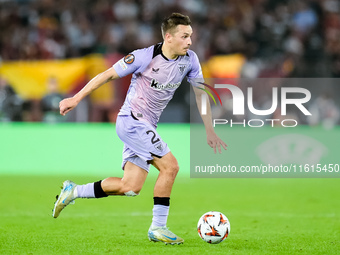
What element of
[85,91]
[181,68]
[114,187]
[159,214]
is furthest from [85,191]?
[181,68]

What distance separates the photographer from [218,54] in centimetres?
1766

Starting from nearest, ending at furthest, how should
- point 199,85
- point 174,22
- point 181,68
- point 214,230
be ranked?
point 214,230, point 174,22, point 181,68, point 199,85

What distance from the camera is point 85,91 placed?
21.8ft

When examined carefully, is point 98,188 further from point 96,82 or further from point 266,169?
point 266,169

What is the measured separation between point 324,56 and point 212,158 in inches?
201

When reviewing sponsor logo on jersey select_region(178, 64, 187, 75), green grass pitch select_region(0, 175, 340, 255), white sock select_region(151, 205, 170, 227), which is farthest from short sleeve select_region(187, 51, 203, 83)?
green grass pitch select_region(0, 175, 340, 255)

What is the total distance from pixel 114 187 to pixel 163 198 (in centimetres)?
56

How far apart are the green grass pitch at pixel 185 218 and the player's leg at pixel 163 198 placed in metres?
0.10

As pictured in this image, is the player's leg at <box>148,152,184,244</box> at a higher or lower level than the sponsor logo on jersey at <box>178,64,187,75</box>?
lower

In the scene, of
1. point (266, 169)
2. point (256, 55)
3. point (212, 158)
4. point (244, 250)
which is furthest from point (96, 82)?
point (256, 55)

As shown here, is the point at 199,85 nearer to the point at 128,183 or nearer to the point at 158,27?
the point at 128,183

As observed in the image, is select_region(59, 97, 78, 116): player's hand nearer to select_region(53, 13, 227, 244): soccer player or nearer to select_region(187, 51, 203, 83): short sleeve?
select_region(53, 13, 227, 244): soccer player

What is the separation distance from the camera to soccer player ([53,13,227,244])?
6906 millimetres

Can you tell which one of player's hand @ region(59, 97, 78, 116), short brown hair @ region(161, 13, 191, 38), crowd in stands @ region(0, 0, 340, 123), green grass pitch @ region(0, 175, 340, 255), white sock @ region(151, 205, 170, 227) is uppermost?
crowd in stands @ region(0, 0, 340, 123)
